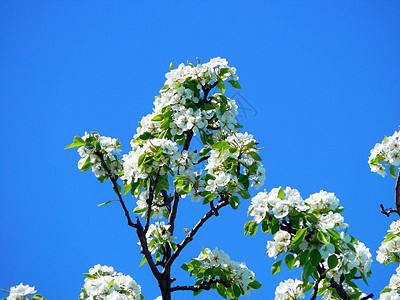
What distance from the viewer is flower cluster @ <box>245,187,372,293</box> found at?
3.56 meters

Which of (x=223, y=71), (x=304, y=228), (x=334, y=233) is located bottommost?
(x=334, y=233)

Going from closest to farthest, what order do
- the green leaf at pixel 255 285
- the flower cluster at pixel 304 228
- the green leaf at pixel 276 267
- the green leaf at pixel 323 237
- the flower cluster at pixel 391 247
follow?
the green leaf at pixel 323 237 < the flower cluster at pixel 304 228 < the green leaf at pixel 276 267 < the green leaf at pixel 255 285 < the flower cluster at pixel 391 247

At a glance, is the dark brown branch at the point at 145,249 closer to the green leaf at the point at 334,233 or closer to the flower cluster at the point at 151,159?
the flower cluster at the point at 151,159

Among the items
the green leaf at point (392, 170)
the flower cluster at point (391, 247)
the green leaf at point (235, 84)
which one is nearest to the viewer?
the green leaf at point (235, 84)

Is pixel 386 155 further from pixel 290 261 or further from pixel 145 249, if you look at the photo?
pixel 145 249

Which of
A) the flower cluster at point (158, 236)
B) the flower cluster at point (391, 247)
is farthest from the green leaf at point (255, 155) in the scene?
the flower cluster at point (391, 247)

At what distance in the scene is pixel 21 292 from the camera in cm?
414

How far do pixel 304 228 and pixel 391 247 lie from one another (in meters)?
2.30

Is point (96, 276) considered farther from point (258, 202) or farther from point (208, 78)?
point (208, 78)

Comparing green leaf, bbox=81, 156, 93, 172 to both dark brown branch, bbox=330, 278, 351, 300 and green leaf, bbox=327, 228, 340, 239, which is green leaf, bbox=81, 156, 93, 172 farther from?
dark brown branch, bbox=330, 278, 351, 300

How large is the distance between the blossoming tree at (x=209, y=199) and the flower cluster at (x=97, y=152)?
1cm

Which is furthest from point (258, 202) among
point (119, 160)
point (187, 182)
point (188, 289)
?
point (119, 160)

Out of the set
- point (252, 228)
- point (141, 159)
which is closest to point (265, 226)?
point (252, 228)

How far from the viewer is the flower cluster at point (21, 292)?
13.4 feet
